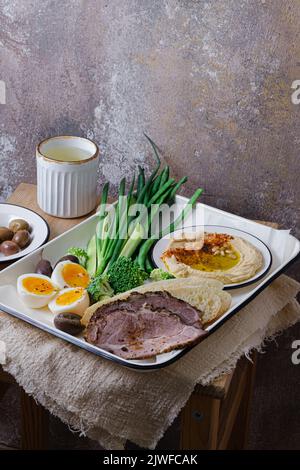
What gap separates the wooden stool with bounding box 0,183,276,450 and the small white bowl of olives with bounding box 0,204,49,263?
60 mm

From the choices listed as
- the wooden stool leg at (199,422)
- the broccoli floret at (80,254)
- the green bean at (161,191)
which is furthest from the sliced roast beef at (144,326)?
the green bean at (161,191)

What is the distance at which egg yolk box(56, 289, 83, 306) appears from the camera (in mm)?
1680

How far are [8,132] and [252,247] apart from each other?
0.93m

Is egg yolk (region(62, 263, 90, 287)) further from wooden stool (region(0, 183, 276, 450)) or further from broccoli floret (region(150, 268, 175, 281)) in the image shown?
wooden stool (region(0, 183, 276, 450))

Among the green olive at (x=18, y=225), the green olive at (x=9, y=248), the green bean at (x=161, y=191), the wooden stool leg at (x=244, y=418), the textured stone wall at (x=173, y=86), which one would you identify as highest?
the textured stone wall at (x=173, y=86)

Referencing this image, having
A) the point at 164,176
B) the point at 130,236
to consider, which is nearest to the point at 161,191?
the point at 164,176

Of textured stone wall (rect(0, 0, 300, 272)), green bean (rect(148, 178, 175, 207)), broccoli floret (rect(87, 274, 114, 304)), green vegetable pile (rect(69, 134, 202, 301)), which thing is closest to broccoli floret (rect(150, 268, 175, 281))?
green vegetable pile (rect(69, 134, 202, 301))

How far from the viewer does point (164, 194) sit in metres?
2.15

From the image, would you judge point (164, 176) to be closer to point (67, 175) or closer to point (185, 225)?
point (185, 225)

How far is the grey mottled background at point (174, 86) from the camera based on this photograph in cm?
206

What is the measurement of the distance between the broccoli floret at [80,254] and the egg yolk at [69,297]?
Answer: 20 centimetres

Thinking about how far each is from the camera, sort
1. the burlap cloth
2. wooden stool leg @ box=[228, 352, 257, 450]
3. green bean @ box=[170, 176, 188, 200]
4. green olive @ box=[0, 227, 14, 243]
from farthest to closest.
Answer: wooden stool leg @ box=[228, 352, 257, 450]
green bean @ box=[170, 176, 188, 200]
green olive @ box=[0, 227, 14, 243]
the burlap cloth

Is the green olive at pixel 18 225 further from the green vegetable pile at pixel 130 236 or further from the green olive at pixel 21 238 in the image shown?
the green vegetable pile at pixel 130 236
